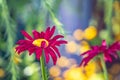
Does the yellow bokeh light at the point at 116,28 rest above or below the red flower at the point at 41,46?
above

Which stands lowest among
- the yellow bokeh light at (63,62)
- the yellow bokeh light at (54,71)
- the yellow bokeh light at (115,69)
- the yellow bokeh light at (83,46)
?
the yellow bokeh light at (115,69)

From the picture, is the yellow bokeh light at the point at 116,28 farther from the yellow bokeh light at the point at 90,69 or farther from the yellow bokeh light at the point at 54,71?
the yellow bokeh light at the point at 54,71

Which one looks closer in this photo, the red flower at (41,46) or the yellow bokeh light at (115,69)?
the red flower at (41,46)

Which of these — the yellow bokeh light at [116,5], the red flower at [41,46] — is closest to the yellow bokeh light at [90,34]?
the yellow bokeh light at [116,5]

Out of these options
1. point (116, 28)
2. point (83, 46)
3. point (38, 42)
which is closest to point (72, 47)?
point (83, 46)

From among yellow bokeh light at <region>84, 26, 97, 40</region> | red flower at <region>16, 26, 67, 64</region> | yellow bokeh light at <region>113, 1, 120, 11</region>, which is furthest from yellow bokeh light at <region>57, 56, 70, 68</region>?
red flower at <region>16, 26, 67, 64</region>

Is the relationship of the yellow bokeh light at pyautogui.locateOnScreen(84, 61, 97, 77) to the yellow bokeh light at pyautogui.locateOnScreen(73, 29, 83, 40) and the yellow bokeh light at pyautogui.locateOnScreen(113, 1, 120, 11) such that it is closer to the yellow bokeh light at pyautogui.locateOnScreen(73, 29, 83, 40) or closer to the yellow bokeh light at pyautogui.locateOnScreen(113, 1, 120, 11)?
the yellow bokeh light at pyautogui.locateOnScreen(73, 29, 83, 40)

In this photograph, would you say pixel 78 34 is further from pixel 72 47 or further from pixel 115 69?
pixel 115 69
